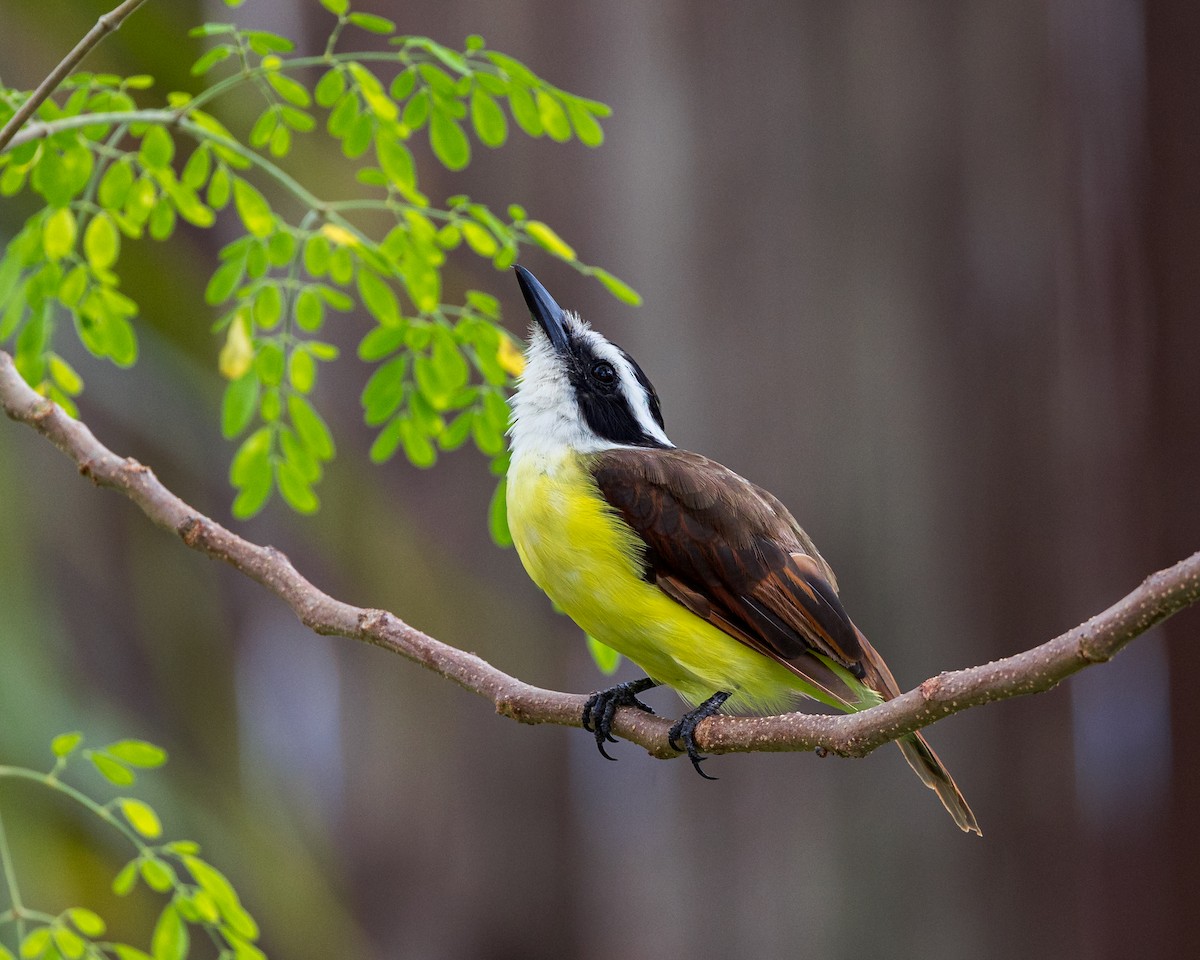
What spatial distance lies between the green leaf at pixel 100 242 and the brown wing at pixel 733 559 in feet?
2.53

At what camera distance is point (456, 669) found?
178cm

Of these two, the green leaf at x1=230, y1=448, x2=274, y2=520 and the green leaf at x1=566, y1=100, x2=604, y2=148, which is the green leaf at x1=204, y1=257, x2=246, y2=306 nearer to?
the green leaf at x1=230, y1=448, x2=274, y2=520

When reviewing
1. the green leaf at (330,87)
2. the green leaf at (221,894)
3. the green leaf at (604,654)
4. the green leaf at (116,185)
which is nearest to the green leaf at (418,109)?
the green leaf at (330,87)

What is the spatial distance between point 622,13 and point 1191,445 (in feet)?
4.50

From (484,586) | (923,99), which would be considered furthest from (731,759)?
(923,99)

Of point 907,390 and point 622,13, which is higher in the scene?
point 622,13

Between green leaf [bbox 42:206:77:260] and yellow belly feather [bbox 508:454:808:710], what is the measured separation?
733mm

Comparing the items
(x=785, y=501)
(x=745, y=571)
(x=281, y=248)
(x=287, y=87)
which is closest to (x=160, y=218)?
(x=281, y=248)

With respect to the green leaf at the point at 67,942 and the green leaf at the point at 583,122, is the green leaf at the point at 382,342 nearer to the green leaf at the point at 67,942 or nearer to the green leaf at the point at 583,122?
the green leaf at the point at 583,122

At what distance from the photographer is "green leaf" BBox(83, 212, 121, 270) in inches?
78.0

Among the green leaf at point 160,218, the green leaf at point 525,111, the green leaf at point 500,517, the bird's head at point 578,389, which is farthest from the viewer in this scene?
the bird's head at point 578,389

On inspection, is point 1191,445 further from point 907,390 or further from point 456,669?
point 456,669

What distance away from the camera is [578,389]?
238cm

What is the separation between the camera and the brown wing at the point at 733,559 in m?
Answer: 1.86
